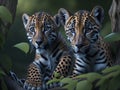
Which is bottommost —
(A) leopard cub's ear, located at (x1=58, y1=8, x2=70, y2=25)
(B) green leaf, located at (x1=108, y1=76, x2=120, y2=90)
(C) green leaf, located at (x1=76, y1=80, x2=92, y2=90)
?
(B) green leaf, located at (x1=108, y1=76, x2=120, y2=90)

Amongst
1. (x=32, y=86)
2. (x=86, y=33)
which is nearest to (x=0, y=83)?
(x=32, y=86)

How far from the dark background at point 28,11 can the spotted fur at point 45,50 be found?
1483 mm

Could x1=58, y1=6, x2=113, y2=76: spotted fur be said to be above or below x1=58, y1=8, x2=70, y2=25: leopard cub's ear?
below

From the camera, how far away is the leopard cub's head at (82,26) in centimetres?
460

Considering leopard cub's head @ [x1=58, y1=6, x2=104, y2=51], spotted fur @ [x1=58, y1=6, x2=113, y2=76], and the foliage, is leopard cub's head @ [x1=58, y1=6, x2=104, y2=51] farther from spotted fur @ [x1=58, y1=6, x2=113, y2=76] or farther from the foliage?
the foliage

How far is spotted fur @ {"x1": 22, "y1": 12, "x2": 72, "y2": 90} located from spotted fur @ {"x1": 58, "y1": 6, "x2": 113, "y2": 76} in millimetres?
134

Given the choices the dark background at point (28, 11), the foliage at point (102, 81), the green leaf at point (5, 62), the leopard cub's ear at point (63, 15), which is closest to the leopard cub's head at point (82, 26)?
the leopard cub's ear at point (63, 15)

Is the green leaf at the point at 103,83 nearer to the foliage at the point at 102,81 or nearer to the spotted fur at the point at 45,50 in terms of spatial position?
the foliage at the point at 102,81

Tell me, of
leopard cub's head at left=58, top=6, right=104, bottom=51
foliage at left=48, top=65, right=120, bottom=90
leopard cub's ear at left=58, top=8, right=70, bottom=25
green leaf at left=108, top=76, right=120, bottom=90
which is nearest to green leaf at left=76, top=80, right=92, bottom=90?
foliage at left=48, top=65, right=120, bottom=90

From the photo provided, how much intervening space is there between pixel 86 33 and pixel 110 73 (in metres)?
1.32

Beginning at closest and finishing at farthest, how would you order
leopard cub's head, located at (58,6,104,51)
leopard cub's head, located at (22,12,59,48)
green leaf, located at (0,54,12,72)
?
green leaf, located at (0,54,12,72), leopard cub's head, located at (58,6,104,51), leopard cub's head, located at (22,12,59,48)

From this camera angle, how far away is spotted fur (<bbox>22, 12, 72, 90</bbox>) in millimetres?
4937

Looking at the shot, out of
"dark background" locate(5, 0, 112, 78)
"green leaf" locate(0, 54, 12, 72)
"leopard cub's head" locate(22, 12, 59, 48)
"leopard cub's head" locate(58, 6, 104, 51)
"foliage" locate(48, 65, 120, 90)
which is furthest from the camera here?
"dark background" locate(5, 0, 112, 78)

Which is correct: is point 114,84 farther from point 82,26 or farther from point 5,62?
point 82,26
